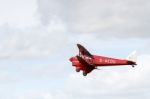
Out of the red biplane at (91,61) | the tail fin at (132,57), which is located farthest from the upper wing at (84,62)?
the tail fin at (132,57)

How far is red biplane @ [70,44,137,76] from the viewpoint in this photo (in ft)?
302

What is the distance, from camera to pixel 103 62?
96188 millimetres

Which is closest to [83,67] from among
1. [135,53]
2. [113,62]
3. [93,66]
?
[93,66]

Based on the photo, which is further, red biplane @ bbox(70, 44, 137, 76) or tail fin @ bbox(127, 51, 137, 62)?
tail fin @ bbox(127, 51, 137, 62)

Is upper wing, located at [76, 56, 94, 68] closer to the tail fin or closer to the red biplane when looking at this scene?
the red biplane

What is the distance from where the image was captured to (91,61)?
93500 mm

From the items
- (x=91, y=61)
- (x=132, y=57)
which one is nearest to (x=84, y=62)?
(x=91, y=61)

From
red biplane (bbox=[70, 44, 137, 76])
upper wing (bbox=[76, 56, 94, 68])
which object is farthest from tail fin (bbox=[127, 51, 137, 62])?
upper wing (bbox=[76, 56, 94, 68])

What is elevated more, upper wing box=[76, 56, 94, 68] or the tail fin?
the tail fin

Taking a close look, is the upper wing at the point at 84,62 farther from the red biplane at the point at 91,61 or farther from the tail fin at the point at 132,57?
the tail fin at the point at 132,57

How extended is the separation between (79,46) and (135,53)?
55.8 ft

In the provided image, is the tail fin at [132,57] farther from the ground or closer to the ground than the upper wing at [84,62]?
farther from the ground

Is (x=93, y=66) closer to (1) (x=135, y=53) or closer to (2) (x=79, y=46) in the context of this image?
(2) (x=79, y=46)

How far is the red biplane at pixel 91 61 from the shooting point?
92.1 m
